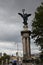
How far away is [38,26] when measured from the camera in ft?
104

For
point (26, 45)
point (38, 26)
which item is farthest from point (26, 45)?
point (38, 26)

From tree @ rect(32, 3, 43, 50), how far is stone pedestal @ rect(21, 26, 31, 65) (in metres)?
10.4

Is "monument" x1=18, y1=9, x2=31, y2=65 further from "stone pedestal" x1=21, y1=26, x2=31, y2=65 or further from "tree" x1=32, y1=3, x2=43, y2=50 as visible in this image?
"tree" x1=32, y1=3, x2=43, y2=50

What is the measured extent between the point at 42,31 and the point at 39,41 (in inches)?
56.8

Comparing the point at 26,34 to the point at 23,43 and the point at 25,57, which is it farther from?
the point at 25,57

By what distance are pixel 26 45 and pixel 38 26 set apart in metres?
13.5

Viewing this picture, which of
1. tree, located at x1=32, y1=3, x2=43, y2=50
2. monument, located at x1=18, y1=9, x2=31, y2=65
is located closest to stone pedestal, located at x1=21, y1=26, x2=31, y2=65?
monument, located at x1=18, y1=9, x2=31, y2=65

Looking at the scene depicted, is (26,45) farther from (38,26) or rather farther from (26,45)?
(38,26)

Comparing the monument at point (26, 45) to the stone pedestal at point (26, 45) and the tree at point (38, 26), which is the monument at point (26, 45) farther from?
the tree at point (38, 26)

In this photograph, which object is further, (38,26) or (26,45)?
(26,45)

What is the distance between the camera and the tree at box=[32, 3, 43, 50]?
31.2 meters

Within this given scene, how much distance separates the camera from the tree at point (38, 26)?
3116cm

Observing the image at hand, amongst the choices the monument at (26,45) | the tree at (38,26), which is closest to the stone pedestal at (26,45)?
the monument at (26,45)

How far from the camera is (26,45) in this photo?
44.8 m
